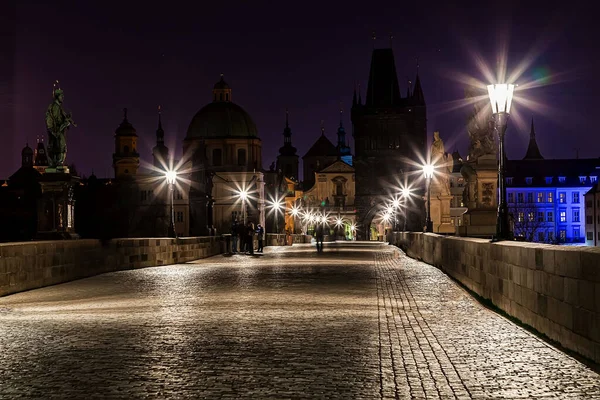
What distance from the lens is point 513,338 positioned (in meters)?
11.5

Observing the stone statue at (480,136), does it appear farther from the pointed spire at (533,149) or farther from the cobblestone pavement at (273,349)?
the pointed spire at (533,149)

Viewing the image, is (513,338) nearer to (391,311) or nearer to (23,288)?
(391,311)

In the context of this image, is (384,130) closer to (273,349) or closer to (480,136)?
(480,136)

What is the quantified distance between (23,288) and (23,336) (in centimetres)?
824

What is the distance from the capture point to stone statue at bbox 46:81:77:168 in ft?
101

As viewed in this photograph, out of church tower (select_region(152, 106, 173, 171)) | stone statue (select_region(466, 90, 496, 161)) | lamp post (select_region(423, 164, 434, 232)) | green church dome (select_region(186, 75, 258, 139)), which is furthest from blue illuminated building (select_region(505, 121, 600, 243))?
stone statue (select_region(466, 90, 496, 161))

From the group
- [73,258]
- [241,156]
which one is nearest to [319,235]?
[73,258]

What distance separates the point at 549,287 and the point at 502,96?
8.95 meters

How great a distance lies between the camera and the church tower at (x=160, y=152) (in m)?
148

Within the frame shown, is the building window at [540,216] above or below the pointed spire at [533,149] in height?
below

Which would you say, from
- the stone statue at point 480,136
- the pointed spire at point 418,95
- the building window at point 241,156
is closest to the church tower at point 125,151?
the building window at point 241,156

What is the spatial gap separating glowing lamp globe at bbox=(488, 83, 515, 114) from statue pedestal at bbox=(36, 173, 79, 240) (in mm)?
15207

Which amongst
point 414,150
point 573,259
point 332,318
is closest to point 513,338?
point 573,259

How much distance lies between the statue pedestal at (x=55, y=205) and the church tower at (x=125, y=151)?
12160 centimetres
